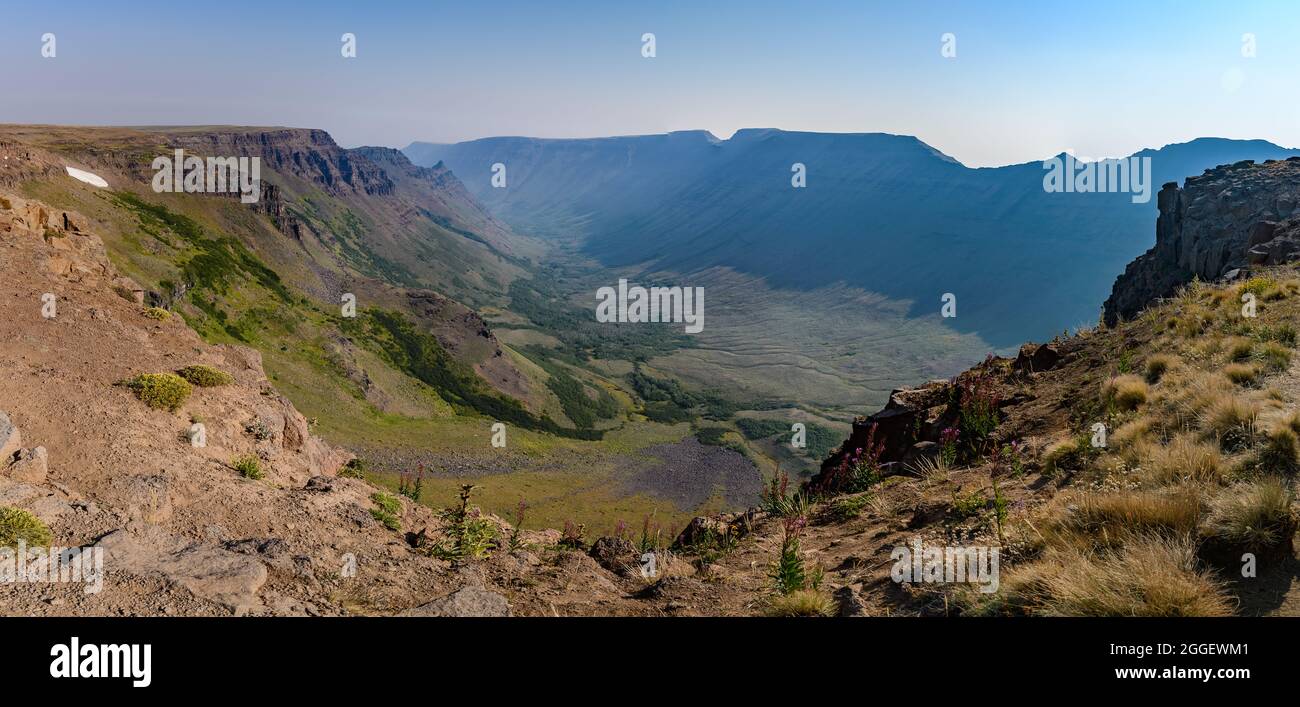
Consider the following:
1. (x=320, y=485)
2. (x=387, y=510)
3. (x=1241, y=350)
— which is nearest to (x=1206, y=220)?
(x=1241, y=350)

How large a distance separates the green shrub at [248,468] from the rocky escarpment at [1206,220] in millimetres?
52230

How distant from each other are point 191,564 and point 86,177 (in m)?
109

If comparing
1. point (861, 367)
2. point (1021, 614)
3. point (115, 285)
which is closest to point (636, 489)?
point (115, 285)

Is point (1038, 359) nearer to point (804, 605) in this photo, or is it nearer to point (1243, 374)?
point (1243, 374)

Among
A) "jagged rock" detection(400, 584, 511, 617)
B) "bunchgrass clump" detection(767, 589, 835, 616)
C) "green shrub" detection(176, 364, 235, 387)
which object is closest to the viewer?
"bunchgrass clump" detection(767, 589, 835, 616)

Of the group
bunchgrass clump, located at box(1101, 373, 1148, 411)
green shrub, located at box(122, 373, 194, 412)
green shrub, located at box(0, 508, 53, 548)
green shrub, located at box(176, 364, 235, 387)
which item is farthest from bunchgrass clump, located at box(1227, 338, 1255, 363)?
green shrub, located at box(176, 364, 235, 387)

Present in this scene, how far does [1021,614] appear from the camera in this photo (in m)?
4.71

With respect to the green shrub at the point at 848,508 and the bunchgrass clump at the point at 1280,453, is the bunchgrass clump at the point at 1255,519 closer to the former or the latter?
the bunchgrass clump at the point at 1280,453

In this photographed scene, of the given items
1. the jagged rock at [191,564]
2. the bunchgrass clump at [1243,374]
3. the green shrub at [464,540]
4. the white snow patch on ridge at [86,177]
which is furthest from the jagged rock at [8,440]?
the white snow patch on ridge at [86,177]

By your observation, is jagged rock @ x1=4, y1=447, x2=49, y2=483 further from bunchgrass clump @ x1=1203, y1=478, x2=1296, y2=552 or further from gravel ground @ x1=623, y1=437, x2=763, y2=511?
gravel ground @ x1=623, y1=437, x2=763, y2=511

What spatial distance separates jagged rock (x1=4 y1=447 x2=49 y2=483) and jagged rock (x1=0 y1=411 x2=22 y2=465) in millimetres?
87

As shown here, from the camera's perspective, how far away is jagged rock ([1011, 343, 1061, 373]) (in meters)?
14.1

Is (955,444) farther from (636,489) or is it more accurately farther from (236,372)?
(636,489)
